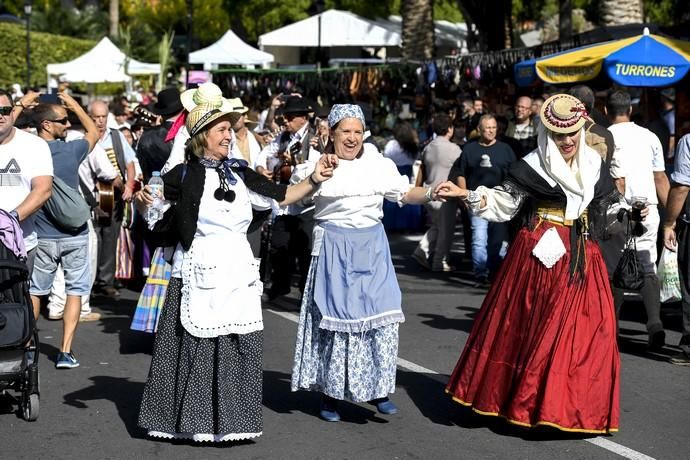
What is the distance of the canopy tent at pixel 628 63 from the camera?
12.4m

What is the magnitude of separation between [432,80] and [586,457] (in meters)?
13.1

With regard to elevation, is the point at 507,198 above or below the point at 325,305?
above

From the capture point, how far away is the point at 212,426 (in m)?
6.53

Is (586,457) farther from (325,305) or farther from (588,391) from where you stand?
(325,305)

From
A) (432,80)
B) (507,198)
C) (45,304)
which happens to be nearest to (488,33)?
(432,80)

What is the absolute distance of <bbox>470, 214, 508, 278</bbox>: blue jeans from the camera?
12.9m

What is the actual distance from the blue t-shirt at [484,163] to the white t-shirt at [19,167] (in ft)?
18.3

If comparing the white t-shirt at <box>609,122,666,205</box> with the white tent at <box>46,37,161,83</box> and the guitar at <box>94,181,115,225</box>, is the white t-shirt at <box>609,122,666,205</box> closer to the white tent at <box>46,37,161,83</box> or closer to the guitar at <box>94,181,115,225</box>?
the guitar at <box>94,181,115,225</box>

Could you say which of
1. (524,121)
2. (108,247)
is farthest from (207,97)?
(524,121)

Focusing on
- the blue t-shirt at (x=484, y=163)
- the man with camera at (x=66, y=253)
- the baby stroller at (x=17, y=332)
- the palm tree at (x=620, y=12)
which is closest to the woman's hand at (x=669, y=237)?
the blue t-shirt at (x=484, y=163)

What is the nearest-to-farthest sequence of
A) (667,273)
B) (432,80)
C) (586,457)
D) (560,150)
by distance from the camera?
(586,457) → (560,150) → (667,273) → (432,80)

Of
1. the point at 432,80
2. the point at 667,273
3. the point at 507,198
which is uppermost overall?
the point at 432,80

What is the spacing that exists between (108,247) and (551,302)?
665 cm

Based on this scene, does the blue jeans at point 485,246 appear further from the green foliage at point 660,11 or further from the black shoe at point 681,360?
the green foliage at point 660,11
